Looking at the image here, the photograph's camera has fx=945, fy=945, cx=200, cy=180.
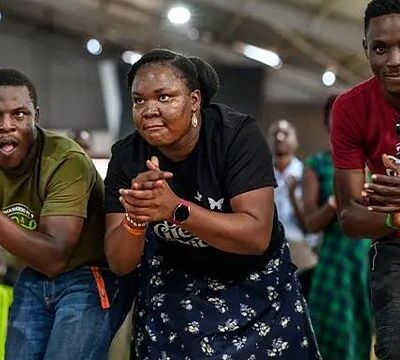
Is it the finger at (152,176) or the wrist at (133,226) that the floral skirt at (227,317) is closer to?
the wrist at (133,226)

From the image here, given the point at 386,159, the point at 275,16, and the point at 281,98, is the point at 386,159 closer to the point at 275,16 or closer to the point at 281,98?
the point at 275,16

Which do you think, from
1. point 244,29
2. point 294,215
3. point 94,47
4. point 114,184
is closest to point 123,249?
point 114,184

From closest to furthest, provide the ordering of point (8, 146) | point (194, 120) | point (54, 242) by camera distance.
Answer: point (194, 120)
point (54, 242)
point (8, 146)

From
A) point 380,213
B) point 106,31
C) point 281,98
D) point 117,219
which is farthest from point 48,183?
point 281,98

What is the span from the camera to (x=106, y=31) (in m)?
14.5

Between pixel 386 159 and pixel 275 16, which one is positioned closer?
pixel 386 159

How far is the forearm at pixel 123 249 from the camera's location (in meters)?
2.86

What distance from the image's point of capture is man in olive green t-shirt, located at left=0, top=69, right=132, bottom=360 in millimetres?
3109

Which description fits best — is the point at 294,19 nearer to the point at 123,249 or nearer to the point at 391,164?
the point at 123,249

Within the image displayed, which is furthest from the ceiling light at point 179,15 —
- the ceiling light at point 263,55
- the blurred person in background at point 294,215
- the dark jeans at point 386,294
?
the dark jeans at point 386,294

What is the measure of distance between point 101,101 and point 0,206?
39.4ft

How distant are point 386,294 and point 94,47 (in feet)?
42.9

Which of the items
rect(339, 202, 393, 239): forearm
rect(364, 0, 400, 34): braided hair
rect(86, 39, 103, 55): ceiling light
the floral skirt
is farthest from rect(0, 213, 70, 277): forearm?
rect(86, 39, 103, 55): ceiling light

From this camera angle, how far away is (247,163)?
2912mm
